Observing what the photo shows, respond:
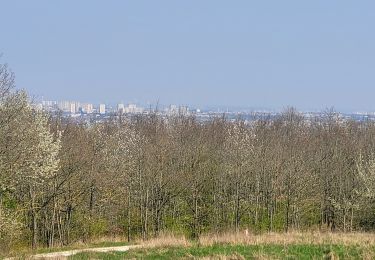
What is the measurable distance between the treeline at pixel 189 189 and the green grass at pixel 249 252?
637 inches

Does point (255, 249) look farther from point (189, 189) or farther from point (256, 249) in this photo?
point (189, 189)

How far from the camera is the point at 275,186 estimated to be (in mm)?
47125

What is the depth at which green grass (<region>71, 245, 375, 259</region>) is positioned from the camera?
1608 cm

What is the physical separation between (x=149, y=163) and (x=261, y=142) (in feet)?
45.8

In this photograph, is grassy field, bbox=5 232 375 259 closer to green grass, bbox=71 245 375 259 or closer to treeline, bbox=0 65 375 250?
green grass, bbox=71 245 375 259

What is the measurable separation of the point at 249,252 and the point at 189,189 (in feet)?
93.9

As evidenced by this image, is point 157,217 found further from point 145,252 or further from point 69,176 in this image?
point 145,252

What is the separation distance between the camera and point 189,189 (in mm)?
45500

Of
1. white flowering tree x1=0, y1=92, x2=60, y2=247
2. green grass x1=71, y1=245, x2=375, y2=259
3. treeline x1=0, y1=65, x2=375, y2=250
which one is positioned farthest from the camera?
treeline x1=0, y1=65, x2=375, y2=250

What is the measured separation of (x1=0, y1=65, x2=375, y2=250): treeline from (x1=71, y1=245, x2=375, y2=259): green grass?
16.2 m

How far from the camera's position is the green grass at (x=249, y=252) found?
633 inches

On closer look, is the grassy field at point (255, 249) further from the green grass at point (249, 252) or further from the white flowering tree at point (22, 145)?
the white flowering tree at point (22, 145)

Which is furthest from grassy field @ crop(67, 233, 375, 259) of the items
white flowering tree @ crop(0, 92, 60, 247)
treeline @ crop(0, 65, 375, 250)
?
treeline @ crop(0, 65, 375, 250)

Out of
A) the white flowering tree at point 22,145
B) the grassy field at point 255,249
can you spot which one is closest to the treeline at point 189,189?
the white flowering tree at point 22,145
